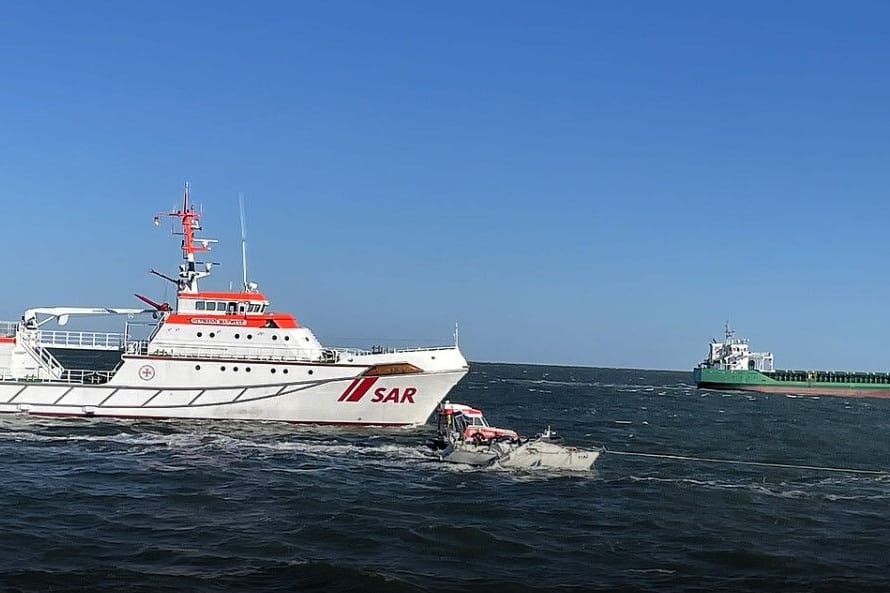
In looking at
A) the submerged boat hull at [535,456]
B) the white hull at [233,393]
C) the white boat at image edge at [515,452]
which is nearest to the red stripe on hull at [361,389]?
the white hull at [233,393]

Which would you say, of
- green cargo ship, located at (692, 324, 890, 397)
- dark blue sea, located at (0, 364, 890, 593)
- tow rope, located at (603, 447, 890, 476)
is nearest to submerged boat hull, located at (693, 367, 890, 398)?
green cargo ship, located at (692, 324, 890, 397)

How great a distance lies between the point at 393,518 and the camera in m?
20.9

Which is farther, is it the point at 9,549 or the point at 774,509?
the point at 774,509

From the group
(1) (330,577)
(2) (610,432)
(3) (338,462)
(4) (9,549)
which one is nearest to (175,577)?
Result: (1) (330,577)

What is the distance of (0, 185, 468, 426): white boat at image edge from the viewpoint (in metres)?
38.6

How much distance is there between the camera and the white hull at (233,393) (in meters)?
38.6

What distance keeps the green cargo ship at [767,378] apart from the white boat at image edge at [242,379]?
85.6 metres

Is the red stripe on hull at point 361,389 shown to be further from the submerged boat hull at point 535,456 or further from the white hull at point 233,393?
the submerged boat hull at point 535,456

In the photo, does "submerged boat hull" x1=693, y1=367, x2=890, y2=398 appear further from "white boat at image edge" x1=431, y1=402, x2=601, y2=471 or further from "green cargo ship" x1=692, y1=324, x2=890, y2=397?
"white boat at image edge" x1=431, y1=402, x2=601, y2=471

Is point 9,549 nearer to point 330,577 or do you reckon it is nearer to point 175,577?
point 175,577

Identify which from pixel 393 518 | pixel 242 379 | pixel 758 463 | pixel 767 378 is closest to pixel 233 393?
pixel 242 379

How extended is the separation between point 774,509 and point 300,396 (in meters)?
22.5

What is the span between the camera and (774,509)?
928 inches

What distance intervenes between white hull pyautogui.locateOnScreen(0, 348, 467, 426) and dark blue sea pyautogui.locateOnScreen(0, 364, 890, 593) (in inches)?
88.7
